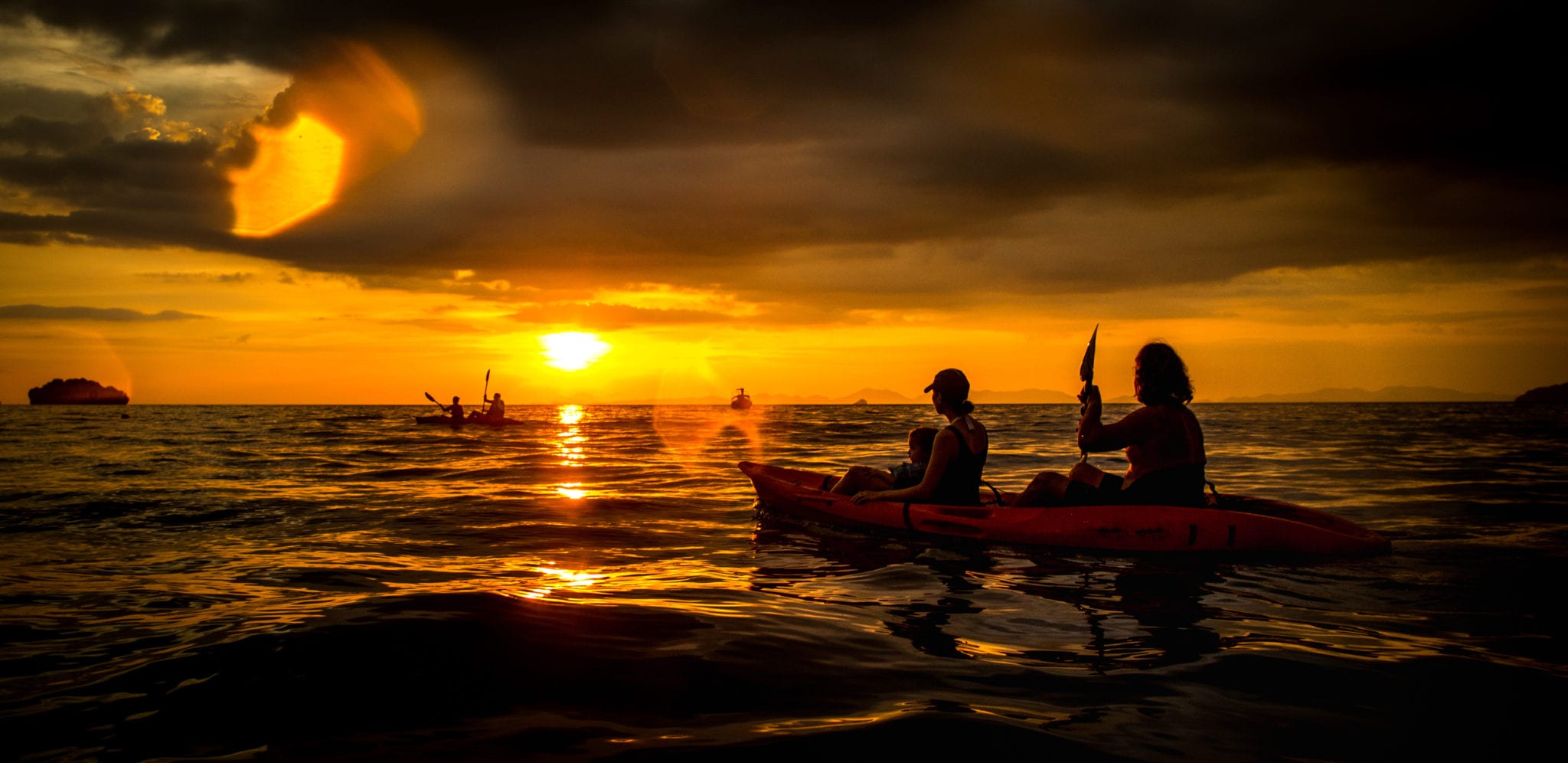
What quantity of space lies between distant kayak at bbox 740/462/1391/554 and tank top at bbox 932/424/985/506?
159mm

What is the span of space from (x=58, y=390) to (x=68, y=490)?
21995 cm

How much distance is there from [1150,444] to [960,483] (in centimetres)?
208

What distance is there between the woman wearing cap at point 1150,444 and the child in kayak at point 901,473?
5.13ft

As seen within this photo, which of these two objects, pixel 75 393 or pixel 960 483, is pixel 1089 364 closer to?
pixel 960 483

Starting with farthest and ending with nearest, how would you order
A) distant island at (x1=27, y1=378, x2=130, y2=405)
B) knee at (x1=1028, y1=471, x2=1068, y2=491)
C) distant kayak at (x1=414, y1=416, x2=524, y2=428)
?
1. distant island at (x1=27, y1=378, x2=130, y2=405)
2. distant kayak at (x1=414, y1=416, x2=524, y2=428)
3. knee at (x1=1028, y1=471, x2=1068, y2=491)

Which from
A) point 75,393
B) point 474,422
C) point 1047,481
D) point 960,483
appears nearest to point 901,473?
point 960,483

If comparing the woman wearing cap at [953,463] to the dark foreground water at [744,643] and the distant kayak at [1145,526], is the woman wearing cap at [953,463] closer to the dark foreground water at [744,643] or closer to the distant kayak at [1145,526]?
the distant kayak at [1145,526]

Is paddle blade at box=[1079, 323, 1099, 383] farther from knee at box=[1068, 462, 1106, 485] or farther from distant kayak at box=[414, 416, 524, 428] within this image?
distant kayak at box=[414, 416, 524, 428]

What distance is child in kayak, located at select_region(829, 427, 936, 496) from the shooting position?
981 centimetres

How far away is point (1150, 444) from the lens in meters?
8.13

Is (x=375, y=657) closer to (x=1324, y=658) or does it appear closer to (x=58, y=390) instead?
(x=1324, y=658)

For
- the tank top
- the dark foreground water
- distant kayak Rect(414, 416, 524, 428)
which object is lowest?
the dark foreground water

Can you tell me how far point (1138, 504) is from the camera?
830cm

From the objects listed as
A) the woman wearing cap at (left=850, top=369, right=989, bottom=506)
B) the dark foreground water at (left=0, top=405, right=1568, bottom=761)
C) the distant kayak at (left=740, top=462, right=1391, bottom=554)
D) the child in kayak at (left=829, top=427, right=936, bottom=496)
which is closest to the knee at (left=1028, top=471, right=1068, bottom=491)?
the distant kayak at (left=740, top=462, right=1391, bottom=554)
